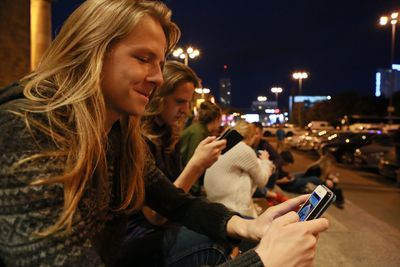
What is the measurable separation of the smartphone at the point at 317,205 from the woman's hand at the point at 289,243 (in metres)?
0.09

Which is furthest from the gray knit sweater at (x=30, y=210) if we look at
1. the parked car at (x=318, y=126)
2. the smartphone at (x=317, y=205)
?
the parked car at (x=318, y=126)

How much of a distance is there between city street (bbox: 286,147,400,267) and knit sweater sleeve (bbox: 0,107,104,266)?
4.03 metres

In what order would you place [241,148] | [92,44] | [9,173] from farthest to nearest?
[241,148], [92,44], [9,173]

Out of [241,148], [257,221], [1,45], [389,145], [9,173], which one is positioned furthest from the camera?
[389,145]

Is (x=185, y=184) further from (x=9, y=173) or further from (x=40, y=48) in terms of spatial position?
(x=40, y=48)

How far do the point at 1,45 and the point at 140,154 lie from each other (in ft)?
47.1

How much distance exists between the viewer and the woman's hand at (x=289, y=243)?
133 centimetres

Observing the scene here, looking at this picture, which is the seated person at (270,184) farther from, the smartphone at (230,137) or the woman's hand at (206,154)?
the woman's hand at (206,154)

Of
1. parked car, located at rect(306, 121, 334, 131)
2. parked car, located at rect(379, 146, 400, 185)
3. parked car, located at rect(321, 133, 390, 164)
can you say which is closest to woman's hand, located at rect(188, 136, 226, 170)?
parked car, located at rect(379, 146, 400, 185)

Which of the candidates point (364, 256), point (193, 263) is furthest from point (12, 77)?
point (193, 263)

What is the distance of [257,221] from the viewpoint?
200 centimetres

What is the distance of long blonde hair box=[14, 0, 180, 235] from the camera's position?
136 centimetres

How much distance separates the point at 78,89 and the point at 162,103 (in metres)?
1.94

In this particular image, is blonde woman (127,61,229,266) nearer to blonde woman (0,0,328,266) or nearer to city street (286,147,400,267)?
blonde woman (0,0,328,266)
